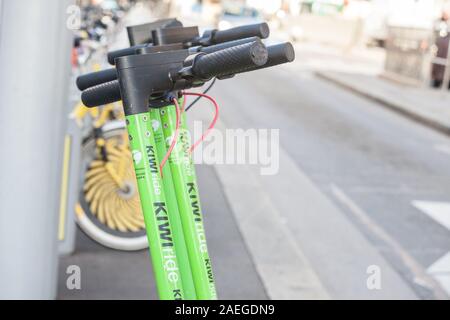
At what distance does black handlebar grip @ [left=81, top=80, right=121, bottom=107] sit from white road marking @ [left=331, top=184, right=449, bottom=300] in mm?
4004

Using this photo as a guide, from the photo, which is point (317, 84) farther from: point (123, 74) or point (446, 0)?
point (123, 74)

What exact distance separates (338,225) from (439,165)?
14.2 ft

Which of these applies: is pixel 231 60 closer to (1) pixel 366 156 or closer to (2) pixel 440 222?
(2) pixel 440 222

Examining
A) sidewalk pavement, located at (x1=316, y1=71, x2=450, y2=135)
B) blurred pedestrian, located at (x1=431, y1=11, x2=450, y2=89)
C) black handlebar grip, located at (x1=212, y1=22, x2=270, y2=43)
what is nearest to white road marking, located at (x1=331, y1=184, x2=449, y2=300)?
black handlebar grip, located at (x1=212, y1=22, x2=270, y2=43)

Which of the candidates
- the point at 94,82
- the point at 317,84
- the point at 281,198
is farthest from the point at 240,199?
the point at 317,84

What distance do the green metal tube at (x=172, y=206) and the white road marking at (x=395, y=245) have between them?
12.5ft

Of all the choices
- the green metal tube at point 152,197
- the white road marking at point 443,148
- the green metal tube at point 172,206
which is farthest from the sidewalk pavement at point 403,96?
the green metal tube at point 152,197

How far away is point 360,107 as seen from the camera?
17094 millimetres

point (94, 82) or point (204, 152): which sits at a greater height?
point (94, 82)

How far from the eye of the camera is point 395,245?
675cm

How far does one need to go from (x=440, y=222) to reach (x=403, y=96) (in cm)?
1136

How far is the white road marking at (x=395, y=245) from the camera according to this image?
5771mm

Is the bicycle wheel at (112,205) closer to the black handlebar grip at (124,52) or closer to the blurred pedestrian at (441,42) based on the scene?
the black handlebar grip at (124,52)
